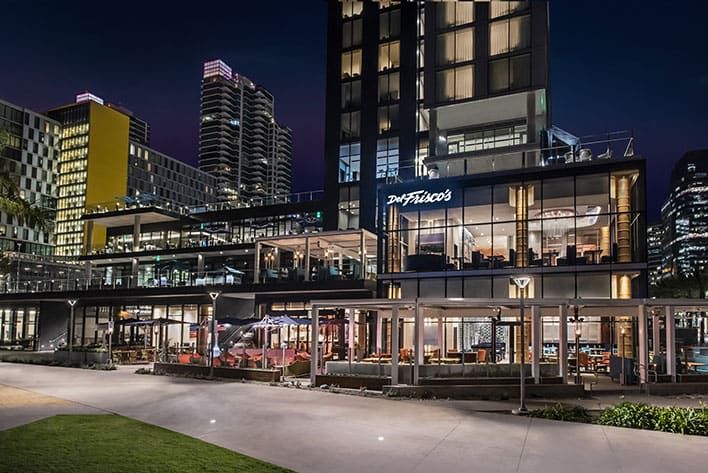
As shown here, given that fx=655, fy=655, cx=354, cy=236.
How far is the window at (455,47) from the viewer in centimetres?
4119

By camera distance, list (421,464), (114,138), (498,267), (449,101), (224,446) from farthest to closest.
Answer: (114,138)
(449,101)
(498,267)
(224,446)
(421,464)

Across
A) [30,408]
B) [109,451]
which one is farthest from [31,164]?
[109,451]

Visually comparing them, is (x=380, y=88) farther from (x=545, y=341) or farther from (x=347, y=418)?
(x=347, y=418)

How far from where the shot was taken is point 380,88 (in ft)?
190

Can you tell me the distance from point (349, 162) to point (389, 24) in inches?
508

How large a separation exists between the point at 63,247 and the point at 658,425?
418 ft

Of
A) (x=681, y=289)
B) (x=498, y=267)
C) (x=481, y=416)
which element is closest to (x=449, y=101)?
(x=498, y=267)

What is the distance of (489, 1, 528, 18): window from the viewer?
40344 mm

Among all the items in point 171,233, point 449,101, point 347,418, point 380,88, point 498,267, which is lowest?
point 347,418

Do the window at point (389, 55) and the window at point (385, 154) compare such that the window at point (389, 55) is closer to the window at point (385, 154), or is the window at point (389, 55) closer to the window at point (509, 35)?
the window at point (385, 154)

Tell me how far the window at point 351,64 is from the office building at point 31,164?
7156 cm

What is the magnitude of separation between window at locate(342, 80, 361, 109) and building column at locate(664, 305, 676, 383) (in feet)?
127

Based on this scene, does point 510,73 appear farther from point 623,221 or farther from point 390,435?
point 390,435

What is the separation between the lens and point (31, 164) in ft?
391
